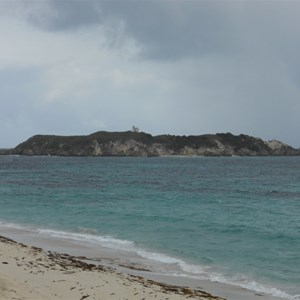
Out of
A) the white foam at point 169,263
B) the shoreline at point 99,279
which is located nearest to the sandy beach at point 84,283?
the shoreline at point 99,279

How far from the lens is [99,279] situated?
13.6 metres

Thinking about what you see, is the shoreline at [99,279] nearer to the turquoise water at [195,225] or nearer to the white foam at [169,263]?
the white foam at [169,263]

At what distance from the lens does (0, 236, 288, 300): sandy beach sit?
11.7 m

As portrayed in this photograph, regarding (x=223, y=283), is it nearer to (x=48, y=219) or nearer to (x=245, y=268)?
(x=245, y=268)

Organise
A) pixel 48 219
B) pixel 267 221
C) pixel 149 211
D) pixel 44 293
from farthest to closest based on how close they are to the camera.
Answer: pixel 149 211 < pixel 48 219 < pixel 267 221 < pixel 44 293

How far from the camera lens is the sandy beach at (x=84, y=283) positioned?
1173 centimetres

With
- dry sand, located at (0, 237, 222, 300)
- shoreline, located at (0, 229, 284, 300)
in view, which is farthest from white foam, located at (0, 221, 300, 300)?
dry sand, located at (0, 237, 222, 300)

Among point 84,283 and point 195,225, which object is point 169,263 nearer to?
point 84,283

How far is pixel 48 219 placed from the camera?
31.0 m

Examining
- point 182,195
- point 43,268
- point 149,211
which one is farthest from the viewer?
point 182,195

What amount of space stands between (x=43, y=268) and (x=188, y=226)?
537 inches

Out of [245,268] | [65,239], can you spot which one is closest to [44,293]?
[245,268]

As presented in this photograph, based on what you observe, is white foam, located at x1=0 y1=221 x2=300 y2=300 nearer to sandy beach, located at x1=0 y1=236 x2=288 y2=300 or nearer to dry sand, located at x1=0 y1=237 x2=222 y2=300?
sandy beach, located at x1=0 y1=236 x2=288 y2=300

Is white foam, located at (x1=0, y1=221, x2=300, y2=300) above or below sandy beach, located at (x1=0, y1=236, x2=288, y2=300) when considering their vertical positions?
below
